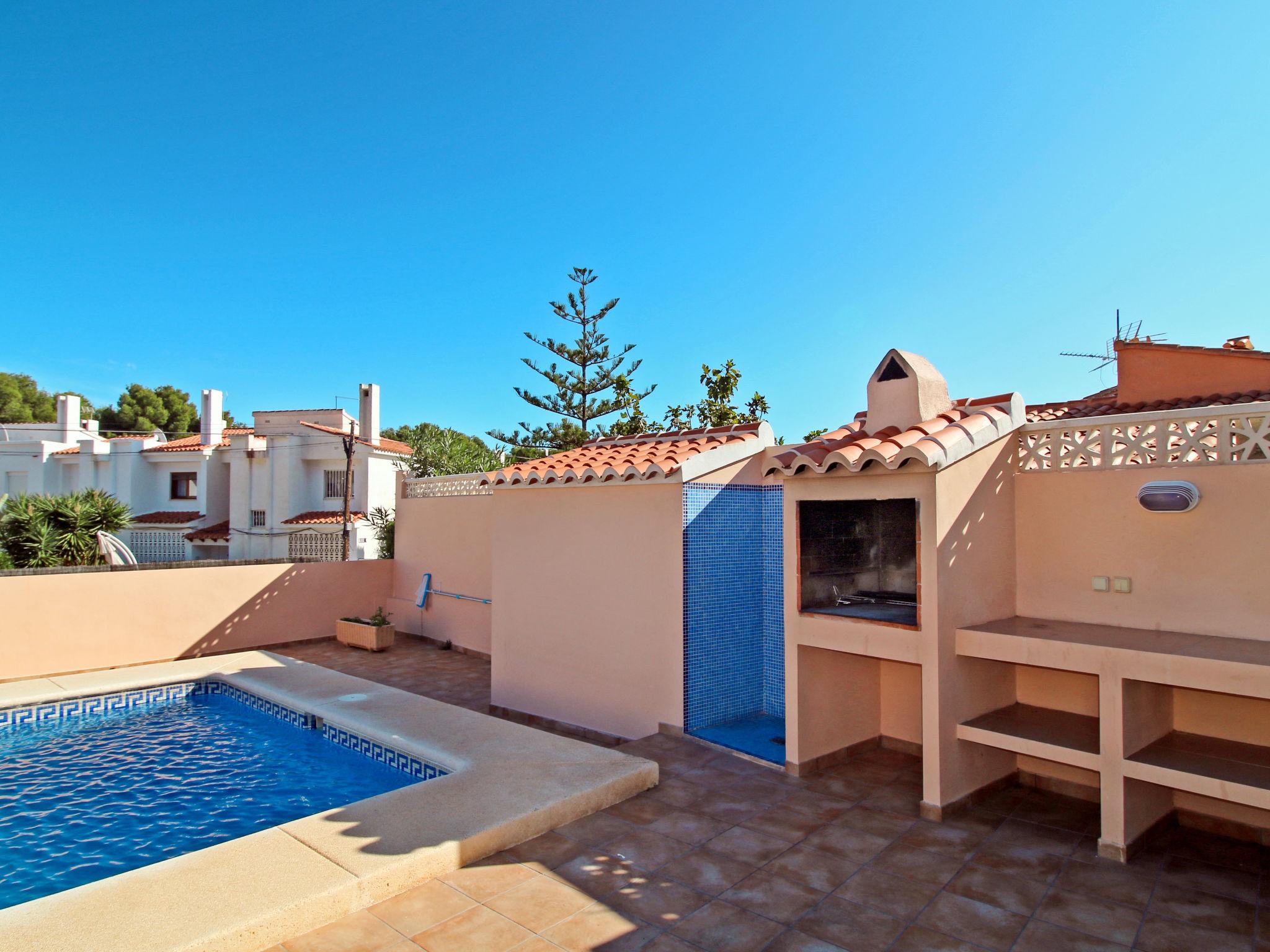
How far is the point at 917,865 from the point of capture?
3.62 meters

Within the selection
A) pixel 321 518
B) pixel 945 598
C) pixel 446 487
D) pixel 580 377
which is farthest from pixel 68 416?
pixel 945 598

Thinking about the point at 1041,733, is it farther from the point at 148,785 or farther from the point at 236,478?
the point at 236,478

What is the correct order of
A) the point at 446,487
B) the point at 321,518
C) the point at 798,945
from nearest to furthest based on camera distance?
the point at 798,945
the point at 446,487
the point at 321,518

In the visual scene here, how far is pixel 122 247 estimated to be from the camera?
20.0 meters

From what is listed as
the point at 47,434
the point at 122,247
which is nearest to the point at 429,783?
the point at 122,247

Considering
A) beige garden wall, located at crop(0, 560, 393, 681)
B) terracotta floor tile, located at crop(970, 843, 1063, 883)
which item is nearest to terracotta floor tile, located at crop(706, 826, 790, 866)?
terracotta floor tile, located at crop(970, 843, 1063, 883)

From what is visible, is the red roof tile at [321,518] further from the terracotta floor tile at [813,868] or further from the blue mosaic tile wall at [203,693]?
the terracotta floor tile at [813,868]

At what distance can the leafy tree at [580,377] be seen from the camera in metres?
20.6

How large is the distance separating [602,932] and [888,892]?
1.44 meters

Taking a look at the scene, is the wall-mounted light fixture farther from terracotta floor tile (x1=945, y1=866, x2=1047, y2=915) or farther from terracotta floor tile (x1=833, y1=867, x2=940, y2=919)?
terracotta floor tile (x1=833, y1=867, x2=940, y2=919)

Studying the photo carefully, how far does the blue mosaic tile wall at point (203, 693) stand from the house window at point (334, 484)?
16.0m

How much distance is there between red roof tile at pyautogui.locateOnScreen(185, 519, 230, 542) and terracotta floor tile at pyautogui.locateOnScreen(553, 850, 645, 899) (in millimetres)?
24370

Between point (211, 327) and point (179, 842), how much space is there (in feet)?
90.8

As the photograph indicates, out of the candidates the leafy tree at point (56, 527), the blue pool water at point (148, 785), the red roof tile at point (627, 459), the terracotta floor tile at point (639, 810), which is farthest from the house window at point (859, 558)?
the leafy tree at point (56, 527)
